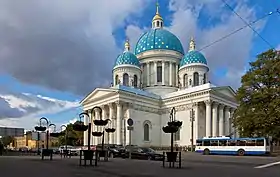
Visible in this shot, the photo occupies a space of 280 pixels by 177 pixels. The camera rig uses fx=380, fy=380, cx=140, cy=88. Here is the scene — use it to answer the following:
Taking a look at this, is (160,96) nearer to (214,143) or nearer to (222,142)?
(214,143)

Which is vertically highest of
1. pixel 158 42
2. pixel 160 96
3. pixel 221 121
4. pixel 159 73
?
pixel 158 42

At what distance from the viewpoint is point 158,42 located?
91.1 meters

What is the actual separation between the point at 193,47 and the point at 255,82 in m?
46.3

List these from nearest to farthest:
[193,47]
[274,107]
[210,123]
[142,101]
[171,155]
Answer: [171,155] → [274,107] → [210,123] → [142,101] → [193,47]

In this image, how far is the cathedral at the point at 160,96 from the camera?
75812mm

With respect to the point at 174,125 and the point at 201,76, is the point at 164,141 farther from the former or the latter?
the point at 174,125

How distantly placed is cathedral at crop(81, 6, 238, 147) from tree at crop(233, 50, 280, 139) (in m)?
22.8

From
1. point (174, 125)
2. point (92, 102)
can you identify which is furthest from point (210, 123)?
point (174, 125)

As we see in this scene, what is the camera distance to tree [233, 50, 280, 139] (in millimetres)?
44969

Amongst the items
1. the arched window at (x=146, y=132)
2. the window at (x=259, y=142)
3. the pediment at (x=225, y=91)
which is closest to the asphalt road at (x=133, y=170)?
the window at (x=259, y=142)

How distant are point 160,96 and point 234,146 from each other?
36.7 meters

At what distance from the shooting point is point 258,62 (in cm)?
5022

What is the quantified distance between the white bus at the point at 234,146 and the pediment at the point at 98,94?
28.3 meters

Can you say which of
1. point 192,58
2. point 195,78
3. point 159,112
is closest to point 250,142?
point 159,112
